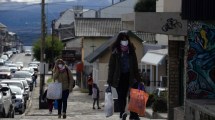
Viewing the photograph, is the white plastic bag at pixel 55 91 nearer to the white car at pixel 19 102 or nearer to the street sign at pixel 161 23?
the street sign at pixel 161 23

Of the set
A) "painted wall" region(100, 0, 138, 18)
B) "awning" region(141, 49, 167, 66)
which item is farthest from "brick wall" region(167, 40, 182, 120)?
"painted wall" region(100, 0, 138, 18)

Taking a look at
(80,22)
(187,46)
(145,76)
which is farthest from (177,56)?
(80,22)

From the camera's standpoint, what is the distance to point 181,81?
15.8 metres

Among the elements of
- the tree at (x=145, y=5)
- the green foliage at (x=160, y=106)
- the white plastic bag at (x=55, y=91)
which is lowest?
the green foliage at (x=160, y=106)

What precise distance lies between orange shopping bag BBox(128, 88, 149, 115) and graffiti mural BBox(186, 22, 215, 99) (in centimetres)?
95

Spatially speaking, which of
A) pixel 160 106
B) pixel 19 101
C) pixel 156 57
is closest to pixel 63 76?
pixel 160 106

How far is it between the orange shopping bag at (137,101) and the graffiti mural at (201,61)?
3.12 feet

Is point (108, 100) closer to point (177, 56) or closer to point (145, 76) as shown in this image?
point (177, 56)

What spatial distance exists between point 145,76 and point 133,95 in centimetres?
2681

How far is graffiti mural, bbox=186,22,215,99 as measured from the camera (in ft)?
41.0

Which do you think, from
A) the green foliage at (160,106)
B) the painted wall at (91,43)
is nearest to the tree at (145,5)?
the painted wall at (91,43)

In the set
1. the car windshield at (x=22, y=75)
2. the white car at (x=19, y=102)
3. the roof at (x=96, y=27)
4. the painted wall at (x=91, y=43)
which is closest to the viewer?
the white car at (x=19, y=102)

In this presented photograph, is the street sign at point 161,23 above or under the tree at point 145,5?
under

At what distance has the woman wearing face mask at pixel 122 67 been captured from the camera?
12.9 m
